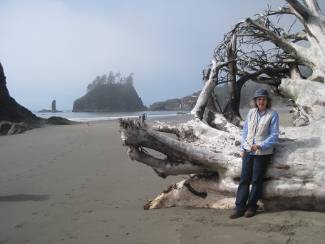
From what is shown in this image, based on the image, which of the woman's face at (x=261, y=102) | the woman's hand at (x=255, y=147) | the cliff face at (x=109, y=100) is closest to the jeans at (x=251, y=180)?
the woman's hand at (x=255, y=147)

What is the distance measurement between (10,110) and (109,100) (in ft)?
158

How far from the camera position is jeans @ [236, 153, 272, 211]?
17.2 feet

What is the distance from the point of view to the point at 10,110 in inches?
906

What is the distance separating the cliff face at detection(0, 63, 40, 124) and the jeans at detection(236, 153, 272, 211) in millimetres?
18358

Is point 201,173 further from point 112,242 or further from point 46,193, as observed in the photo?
point 46,193

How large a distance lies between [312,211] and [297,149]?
783 millimetres

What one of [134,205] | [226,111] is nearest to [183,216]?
[134,205]

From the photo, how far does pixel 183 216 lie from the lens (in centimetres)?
535

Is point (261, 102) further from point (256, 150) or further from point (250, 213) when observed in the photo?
point (250, 213)

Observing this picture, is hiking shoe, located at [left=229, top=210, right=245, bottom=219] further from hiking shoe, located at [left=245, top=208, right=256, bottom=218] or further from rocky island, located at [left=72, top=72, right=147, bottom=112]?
rocky island, located at [left=72, top=72, right=147, bottom=112]

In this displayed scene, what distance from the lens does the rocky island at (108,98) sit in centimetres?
7031

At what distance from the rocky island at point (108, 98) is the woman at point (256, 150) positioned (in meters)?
63.8

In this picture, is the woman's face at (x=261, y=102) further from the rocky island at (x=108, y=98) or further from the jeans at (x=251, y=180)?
the rocky island at (x=108, y=98)

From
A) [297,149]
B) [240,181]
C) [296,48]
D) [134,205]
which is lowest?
[134,205]
